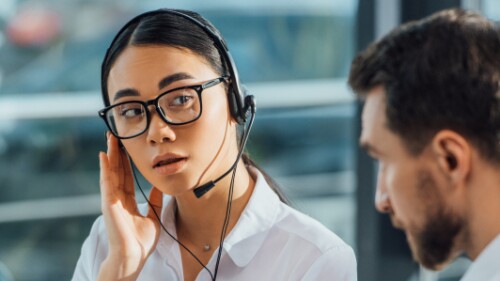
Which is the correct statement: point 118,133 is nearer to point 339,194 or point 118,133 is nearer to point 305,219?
point 305,219

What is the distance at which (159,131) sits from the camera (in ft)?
5.41

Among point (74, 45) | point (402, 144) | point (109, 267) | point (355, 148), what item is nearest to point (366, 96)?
point (402, 144)

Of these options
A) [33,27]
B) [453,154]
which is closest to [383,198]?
[453,154]

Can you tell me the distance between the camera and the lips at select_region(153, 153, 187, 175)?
1.65 meters

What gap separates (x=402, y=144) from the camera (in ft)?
4.10

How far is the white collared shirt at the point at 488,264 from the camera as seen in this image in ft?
3.92

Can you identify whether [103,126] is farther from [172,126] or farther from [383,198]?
[383,198]

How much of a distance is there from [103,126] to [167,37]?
198cm

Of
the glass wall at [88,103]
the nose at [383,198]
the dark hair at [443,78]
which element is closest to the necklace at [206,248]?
the nose at [383,198]

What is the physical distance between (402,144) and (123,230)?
71 cm

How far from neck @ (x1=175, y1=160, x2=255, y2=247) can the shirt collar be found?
27 millimetres

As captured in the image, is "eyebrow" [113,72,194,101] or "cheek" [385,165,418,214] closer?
"cheek" [385,165,418,214]

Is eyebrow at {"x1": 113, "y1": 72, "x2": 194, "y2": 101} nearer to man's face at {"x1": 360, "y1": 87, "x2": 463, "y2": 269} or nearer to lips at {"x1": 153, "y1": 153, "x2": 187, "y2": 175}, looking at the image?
lips at {"x1": 153, "y1": 153, "x2": 187, "y2": 175}

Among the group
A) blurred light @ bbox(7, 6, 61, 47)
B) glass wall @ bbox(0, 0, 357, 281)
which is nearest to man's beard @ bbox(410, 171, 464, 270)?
glass wall @ bbox(0, 0, 357, 281)
